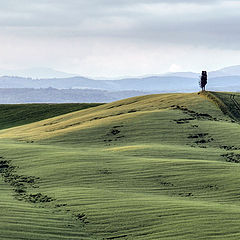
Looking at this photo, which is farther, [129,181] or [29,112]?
[29,112]

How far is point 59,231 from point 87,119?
51.2 meters

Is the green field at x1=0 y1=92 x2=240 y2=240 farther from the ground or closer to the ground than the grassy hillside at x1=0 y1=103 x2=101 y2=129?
closer to the ground

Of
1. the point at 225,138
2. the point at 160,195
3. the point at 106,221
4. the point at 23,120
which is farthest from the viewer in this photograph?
the point at 23,120

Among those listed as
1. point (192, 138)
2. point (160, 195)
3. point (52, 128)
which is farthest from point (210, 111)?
point (160, 195)

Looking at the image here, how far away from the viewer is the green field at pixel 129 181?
25.7 metres

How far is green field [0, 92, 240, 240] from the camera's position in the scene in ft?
84.3

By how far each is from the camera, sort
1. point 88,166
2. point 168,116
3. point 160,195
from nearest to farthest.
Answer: point 160,195
point 88,166
point 168,116

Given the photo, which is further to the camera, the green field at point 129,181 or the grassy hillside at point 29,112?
the grassy hillside at point 29,112

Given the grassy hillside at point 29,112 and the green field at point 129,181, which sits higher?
the grassy hillside at point 29,112

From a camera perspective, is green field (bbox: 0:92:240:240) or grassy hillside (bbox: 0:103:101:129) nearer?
green field (bbox: 0:92:240:240)

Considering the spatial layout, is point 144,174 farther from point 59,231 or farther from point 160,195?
point 59,231

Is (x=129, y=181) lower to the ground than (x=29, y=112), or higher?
lower

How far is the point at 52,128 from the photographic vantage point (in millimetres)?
72875

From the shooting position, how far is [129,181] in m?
36.4
